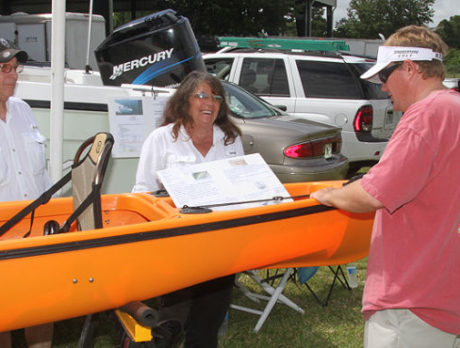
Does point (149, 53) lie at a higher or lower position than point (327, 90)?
higher

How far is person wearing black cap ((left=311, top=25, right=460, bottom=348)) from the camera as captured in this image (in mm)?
1781

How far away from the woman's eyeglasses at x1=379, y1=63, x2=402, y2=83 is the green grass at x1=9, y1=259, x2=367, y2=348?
2.05 metres

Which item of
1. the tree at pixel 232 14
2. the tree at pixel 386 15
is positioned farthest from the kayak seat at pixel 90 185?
the tree at pixel 386 15

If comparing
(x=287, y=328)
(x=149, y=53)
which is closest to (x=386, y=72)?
(x=287, y=328)

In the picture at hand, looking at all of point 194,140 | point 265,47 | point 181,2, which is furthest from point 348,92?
point 181,2

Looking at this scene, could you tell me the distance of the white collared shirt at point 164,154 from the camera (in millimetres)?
3068

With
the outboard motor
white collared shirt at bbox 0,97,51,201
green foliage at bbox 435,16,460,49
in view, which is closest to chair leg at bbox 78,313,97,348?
white collared shirt at bbox 0,97,51,201

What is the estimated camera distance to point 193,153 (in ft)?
10.2

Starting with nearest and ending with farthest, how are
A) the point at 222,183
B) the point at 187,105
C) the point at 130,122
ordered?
the point at 222,183 < the point at 187,105 < the point at 130,122

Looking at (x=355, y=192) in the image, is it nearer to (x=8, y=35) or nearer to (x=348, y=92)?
(x=348, y=92)

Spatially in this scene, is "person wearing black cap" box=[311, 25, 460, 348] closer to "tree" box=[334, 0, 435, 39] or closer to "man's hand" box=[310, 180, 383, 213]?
"man's hand" box=[310, 180, 383, 213]

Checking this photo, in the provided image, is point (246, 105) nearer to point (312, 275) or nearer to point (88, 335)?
point (312, 275)

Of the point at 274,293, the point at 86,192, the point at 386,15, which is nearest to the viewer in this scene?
the point at 86,192

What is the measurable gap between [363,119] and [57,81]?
15.8 feet
